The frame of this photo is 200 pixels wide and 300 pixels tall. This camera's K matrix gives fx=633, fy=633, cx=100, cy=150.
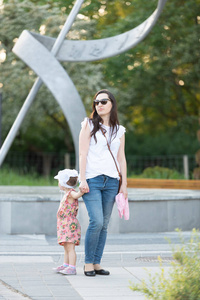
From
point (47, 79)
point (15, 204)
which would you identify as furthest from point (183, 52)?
point (15, 204)

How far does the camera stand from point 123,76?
77.4 ft

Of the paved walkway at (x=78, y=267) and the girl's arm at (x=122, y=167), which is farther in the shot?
the girl's arm at (x=122, y=167)

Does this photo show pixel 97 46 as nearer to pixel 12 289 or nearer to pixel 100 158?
pixel 100 158

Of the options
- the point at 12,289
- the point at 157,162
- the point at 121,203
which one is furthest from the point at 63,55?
the point at 157,162

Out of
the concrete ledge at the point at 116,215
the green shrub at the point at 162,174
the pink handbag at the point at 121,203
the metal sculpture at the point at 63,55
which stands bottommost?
the concrete ledge at the point at 116,215

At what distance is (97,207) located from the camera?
6.21 m

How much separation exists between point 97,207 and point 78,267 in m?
1.05

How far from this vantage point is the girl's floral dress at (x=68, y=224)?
21.1ft

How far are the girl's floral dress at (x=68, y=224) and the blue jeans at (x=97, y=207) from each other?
0.19 m

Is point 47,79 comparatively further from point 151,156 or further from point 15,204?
point 151,156

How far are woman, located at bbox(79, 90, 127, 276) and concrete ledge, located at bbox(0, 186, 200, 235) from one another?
379 centimetres

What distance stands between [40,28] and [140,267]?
19600mm

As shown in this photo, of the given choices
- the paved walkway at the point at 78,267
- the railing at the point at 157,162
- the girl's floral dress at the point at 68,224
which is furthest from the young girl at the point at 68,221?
the railing at the point at 157,162

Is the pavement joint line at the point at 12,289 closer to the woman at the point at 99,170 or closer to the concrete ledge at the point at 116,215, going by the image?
the woman at the point at 99,170
